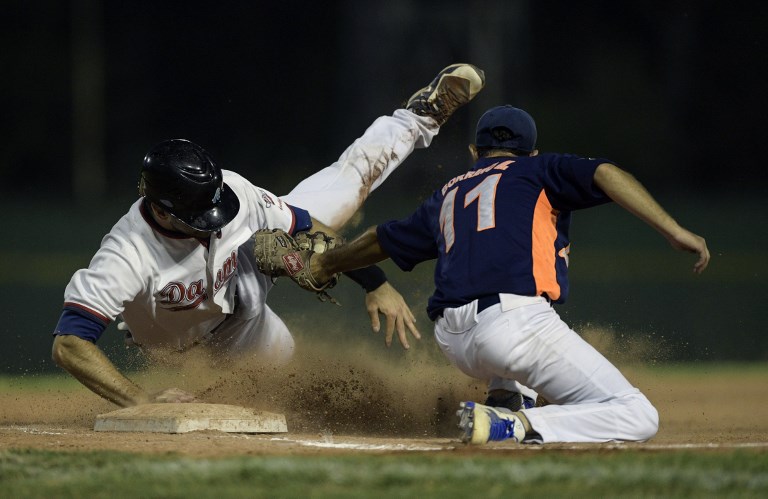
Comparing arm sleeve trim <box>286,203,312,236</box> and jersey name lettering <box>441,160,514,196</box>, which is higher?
jersey name lettering <box>441,160,514,196</box>

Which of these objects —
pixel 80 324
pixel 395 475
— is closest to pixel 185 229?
pixel 80 324

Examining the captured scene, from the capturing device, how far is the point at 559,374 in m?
4.06

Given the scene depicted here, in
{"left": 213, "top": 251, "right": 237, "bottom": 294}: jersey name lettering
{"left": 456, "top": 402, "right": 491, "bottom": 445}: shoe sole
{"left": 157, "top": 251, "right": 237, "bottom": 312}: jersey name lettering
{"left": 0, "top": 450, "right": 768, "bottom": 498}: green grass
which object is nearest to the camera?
{"left": 0, "top": 450, "right": 768, "bottom": 498}: green grass

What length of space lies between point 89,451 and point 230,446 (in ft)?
1.63

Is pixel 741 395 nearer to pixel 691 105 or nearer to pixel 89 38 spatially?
pixel 691 105

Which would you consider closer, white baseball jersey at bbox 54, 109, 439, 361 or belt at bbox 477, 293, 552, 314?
belt at bbox 477, 293, 552, 314

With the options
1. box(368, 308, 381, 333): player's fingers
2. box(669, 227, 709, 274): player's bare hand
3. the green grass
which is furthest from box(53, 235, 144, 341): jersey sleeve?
box(669, 227, 709, 274): player's bare hand

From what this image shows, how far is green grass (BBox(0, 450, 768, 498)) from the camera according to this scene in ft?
10.3

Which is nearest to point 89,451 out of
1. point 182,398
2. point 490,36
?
point 182,398

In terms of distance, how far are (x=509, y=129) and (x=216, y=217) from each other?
1.34 meters

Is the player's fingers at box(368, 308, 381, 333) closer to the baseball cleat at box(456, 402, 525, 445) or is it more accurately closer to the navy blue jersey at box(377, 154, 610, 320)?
the navy blue jersey at box(377, 154, 610, 320)

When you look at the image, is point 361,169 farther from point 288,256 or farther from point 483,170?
point 483,170

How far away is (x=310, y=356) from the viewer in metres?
6.47

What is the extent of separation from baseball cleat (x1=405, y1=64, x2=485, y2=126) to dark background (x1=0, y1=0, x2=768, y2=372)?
20.1 ft
